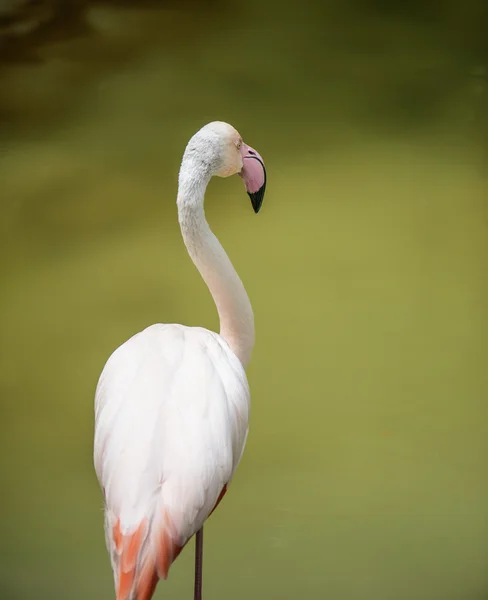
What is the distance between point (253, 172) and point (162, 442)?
75 cm

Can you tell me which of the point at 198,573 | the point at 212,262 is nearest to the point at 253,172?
the point at 212,262

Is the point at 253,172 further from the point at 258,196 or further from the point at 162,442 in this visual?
the point at 162,442

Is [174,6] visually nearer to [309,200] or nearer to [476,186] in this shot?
[309,200]

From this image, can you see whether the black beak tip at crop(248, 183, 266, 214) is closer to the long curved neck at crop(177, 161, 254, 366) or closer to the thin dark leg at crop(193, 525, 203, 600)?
the long curved neck at crop(177, 161, 254, 366)

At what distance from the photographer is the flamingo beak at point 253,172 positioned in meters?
1.88

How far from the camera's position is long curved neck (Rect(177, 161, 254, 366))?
177cm

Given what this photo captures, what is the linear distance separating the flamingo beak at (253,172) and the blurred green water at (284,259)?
0.77 m

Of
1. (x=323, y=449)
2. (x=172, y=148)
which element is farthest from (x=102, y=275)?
(x=323, y=449)

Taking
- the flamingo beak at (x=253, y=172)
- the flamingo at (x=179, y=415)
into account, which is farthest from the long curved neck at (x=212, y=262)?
the flamingo beak at (x=253, y=172)

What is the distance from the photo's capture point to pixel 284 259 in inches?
105

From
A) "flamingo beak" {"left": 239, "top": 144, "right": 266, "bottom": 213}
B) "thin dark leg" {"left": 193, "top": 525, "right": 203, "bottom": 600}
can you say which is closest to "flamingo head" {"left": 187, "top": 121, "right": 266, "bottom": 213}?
"flamingo beak" {"left": 239, "top": 144, "right": 266, "bottom": 213}

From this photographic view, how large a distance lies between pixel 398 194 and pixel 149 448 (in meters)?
1.62

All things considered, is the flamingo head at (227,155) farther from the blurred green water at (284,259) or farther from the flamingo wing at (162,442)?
the blurred green water at (284,259)

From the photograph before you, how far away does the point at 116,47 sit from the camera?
8.93 ft
